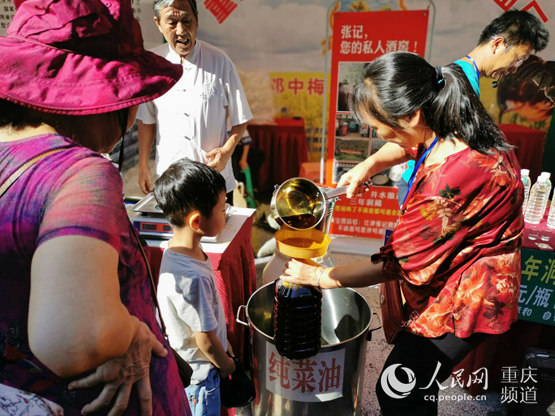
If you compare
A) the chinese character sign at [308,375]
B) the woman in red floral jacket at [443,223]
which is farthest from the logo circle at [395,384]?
the chinese character sign at [308,375]

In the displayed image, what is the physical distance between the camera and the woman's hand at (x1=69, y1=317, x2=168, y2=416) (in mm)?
816

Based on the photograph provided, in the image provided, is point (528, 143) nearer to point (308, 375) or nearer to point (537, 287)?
point (537, 287)

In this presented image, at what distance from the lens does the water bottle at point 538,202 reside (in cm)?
259

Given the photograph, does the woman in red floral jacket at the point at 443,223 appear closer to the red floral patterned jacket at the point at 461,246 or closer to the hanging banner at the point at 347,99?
the red floral patterned jacket at the point at 461,246

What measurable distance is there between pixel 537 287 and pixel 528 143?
1.78 meters

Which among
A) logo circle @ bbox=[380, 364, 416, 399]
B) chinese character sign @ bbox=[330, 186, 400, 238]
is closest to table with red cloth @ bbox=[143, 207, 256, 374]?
logo circle @ bbox=[380, 364, 416, 399]

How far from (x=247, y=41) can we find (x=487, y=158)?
2.79m

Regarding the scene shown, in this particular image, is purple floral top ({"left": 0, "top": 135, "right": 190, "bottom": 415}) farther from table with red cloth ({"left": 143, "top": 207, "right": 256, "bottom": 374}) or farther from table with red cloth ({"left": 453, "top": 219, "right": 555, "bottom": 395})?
table with red cloth ({"left": 453, "top": 219, "right": 555, "bottom": 395})

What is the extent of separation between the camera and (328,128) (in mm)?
3857

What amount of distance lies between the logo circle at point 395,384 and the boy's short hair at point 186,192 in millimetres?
1018

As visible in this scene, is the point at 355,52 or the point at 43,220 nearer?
the point at 43,220

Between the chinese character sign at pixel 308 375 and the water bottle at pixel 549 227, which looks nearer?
the chinese character sign at pixel 308 375

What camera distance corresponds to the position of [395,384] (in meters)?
1.73

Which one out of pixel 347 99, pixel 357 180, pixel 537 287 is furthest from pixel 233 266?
pixel 347 99
